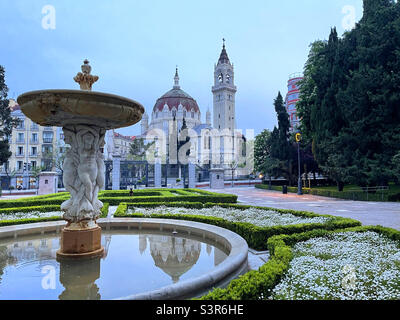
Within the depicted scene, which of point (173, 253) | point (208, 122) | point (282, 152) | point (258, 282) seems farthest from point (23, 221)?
point (208, 122)

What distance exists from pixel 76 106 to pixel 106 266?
307 centimetres

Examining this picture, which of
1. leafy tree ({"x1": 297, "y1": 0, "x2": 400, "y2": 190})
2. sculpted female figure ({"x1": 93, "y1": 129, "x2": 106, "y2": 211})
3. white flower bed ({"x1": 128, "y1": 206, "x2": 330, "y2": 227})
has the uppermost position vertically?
leafy tree ({"x1": 297, "y1": 0, "x2": 400, "y2": 190})

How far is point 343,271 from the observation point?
4398mm

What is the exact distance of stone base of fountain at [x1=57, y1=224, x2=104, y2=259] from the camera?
5.63m

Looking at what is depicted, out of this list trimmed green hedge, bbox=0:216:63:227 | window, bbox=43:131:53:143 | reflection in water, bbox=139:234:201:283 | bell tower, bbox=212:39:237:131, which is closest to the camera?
reflection in water, bbox=139:234:201:283

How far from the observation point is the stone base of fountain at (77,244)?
5629 millimetres

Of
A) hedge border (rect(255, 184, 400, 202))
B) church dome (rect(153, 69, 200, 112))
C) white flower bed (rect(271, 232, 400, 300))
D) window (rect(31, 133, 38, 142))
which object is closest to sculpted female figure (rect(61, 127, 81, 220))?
white flower bed (rect(271, 232, 400, 300))

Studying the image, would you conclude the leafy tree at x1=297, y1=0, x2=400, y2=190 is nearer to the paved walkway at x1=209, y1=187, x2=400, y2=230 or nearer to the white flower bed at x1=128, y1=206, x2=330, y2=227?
the paved walkway at x1=209, y1=187, x2=400, y2=230

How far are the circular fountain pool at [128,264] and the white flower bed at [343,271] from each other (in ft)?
3.39

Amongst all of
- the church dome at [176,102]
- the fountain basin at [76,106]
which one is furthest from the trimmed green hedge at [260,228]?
the church dome at [176,102]

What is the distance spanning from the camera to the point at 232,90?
88250 mm

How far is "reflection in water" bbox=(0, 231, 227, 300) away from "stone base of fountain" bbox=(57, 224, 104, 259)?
0.49 ft

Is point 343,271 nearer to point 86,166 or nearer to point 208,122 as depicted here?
point 86,166
